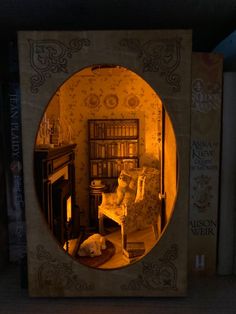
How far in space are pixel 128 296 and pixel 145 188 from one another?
53.8 inches

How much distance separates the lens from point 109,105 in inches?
154

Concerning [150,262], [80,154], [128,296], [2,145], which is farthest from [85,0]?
[80,154]

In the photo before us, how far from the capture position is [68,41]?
1738 mm

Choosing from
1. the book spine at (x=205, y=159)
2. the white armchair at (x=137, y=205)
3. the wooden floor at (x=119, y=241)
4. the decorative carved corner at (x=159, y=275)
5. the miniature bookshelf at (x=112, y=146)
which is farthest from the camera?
the miniature bookshelf at (x=112, y=146)

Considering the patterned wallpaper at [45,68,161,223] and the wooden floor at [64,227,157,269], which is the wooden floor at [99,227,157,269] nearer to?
the wooden floor at [64,227,157,269]

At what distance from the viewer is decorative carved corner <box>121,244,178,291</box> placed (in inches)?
73.4

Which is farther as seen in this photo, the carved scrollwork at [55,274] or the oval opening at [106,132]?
the oval opening at [106,132]

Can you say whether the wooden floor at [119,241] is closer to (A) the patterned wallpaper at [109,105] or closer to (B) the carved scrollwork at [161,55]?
(A) the patterned wallpaper at [109,105]

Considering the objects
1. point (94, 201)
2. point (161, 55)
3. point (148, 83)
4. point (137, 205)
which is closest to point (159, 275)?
point (137, 205)

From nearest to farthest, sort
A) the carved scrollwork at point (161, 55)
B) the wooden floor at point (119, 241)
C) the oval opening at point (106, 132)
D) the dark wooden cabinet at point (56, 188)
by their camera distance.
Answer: the carved scrollwork at point (161, 55) < the dark wooden cabinet at point (56, 188) < the wooden floor at point (119, 241) < the oval opening at point (106, 132)

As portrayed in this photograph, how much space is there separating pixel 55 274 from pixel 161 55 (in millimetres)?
1662

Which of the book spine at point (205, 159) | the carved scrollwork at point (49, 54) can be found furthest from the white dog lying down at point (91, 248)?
the carved scrollwork at point (49, 54)

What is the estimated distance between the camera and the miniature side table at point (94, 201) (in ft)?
12.2

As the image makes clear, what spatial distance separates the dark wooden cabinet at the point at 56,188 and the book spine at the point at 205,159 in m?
1.19
